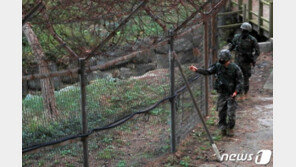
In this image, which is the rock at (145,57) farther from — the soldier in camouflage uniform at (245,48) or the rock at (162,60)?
the soldier in camouflage uniform at (245,48)

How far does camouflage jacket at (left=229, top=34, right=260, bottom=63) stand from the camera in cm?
1005

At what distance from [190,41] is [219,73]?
1025 millimetres

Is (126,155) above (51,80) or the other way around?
the other way around

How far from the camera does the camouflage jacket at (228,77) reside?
7906mm

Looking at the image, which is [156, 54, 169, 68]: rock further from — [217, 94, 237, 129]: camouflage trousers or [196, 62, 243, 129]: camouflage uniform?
[217, 94, 237, 129]: camouflage trousers

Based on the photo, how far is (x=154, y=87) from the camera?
7.00 m

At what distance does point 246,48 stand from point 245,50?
48mm

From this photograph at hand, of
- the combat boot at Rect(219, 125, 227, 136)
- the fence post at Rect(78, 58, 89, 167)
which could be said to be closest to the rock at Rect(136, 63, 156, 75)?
the fence post at Rect(78, 58, 89, 167)

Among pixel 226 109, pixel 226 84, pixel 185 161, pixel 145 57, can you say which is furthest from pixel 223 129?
pixel 145 57

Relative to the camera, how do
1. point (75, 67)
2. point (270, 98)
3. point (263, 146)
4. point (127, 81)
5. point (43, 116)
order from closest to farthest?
point (43, 116), point (75, 67), point (127, 81), point (263, 146), point (270, 98)

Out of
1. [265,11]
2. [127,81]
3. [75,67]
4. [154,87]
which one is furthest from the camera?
[265,11]

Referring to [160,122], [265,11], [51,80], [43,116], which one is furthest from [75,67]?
[265,11]

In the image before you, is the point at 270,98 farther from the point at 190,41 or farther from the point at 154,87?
the point at 154,87

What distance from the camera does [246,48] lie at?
1010 cm
